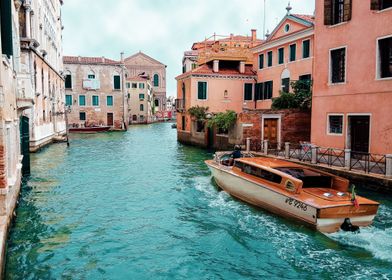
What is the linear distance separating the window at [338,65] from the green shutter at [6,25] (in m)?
13.2

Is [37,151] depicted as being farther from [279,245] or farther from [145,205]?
[279,245]

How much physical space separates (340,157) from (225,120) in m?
9.46

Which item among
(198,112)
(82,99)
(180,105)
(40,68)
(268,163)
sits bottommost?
(268,163)

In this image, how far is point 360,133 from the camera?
1598 centimetres

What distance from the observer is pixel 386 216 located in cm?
1043

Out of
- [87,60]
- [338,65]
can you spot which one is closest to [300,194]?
[338,65]

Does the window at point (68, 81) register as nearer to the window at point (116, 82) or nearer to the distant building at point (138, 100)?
the window at point (116, 82)

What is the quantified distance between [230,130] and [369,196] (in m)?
12.9

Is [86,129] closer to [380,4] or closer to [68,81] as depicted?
Result: [68,81]

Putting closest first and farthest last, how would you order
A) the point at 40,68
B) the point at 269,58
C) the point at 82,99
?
the point at 40,68, the point at 269,58, the point at 82,99

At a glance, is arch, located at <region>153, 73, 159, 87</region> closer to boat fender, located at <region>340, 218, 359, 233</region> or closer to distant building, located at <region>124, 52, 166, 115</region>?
distant building, located at <region>124, 52, 166, 115</region>

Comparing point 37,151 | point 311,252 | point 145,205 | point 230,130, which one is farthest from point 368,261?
point 37,151

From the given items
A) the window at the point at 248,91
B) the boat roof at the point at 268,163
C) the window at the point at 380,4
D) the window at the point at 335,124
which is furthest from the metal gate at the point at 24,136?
the window at the point at 248,91

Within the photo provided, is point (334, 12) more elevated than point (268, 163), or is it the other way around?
point (334, 12)
